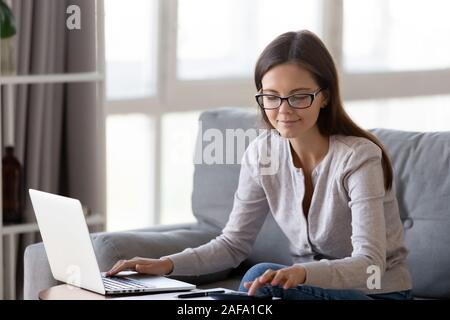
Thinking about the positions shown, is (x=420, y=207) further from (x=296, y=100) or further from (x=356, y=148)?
(x=296, y=100)

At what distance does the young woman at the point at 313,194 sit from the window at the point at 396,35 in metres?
1.79

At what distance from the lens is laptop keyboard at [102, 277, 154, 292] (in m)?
1.83

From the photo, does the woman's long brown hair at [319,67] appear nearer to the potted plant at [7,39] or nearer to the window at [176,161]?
the potted plant at [7,39]

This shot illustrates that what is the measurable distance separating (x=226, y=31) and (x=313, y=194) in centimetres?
153

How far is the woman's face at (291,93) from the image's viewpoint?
206cm

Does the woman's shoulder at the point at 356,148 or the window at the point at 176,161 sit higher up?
the woman's shoulder at the point at 356,148

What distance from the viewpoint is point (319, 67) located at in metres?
2.10

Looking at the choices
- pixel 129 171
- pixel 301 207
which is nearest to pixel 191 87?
pixel 129 171

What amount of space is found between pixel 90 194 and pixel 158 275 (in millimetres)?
1145

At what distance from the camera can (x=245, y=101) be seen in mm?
3672

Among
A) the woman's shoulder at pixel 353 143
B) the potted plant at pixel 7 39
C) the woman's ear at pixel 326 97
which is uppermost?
the potted plant at pixel 7 39

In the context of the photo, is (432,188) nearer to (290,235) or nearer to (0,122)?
(290,235)

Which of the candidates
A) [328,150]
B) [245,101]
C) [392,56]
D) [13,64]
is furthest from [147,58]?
[328,150]

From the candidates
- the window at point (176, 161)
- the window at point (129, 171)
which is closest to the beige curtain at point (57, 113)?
the window at point (129, 171)
